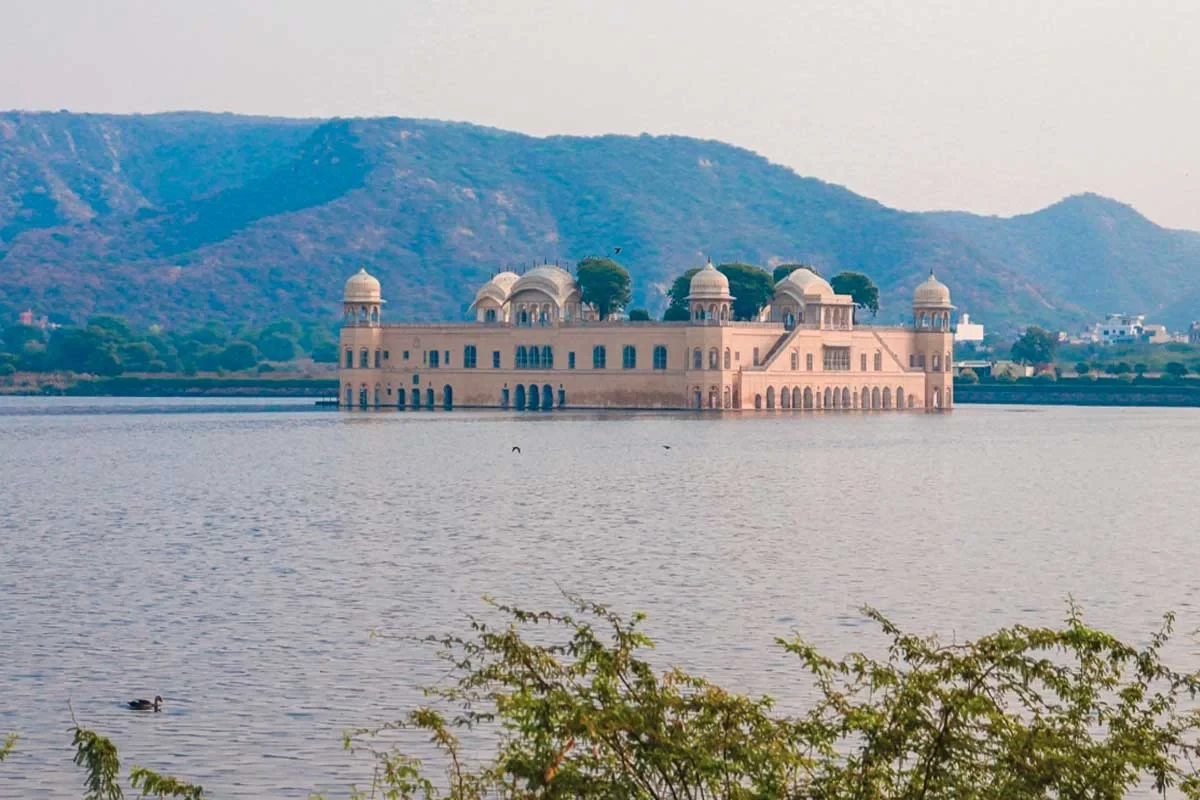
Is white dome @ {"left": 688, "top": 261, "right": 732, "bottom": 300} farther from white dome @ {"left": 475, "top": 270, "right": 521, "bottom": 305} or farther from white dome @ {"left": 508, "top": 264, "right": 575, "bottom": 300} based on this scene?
white dome @ {"left": 475, "top": 270, "right": 521, "bottom": 305}

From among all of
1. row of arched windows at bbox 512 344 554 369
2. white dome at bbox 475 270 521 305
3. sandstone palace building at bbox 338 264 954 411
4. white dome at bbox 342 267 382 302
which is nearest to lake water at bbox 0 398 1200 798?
sandstone palace building at bbox 338 264 954 411

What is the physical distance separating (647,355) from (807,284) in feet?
39.7

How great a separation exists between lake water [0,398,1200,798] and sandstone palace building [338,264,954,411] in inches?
1297

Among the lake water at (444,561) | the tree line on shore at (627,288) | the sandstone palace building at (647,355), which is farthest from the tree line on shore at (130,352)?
the lake water at (444,561)

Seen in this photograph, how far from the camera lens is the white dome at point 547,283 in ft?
386

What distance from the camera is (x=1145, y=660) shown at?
15.0 m

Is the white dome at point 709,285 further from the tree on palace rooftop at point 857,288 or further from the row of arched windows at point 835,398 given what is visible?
the tree on palace rooftop at point 857,288

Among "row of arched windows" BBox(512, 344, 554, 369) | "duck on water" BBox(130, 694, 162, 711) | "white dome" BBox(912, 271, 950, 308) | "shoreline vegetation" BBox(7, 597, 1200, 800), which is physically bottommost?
"duck on water" BBox(130, 694, 162, 711)

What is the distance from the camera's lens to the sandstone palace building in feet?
368

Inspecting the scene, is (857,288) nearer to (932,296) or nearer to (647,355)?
(932,296)

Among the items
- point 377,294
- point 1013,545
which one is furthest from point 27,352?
point 1013,545

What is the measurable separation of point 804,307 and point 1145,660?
10495 cm

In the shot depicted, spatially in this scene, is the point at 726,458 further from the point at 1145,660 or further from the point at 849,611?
the point at 1145,660

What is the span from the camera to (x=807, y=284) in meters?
120
